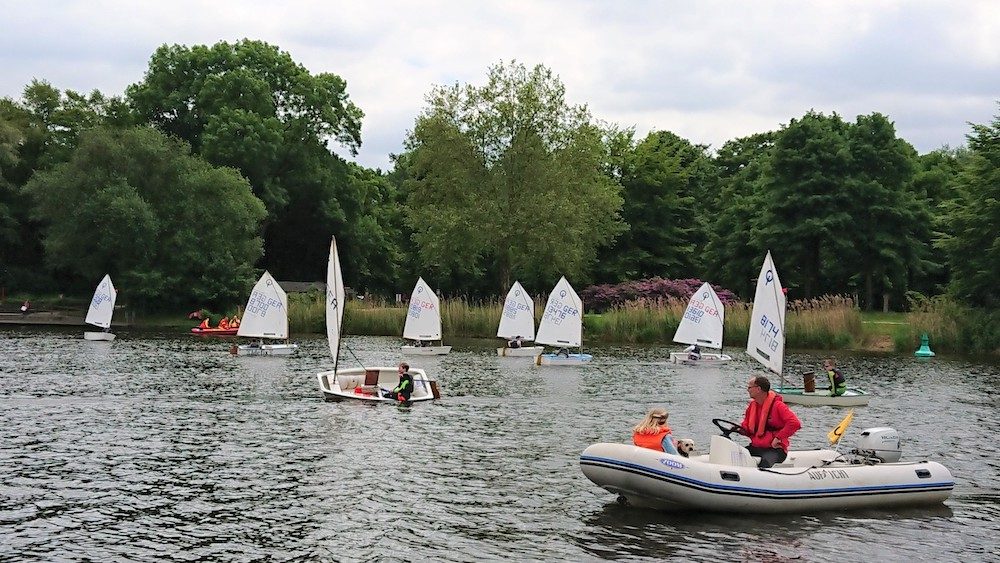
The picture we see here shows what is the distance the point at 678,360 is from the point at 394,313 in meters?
23.9

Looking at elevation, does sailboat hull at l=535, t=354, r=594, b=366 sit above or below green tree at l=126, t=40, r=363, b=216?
below

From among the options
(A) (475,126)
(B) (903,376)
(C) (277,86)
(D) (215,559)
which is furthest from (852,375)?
(C) (277,86)

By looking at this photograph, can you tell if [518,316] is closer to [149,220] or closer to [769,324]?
[769,324]

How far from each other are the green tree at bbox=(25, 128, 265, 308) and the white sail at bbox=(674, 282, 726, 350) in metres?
36.0

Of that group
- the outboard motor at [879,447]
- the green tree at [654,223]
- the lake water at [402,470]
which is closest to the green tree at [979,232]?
the lake water at [402,470]

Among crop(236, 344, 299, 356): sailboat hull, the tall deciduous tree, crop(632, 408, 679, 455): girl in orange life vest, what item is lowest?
crop(632, 408, 679, 455): girl in orange life vest

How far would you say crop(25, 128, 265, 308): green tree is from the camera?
74.6 m

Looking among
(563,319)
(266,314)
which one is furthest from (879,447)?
(266,314)

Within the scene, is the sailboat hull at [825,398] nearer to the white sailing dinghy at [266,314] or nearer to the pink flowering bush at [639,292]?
the white sailing dinghy at [266,314]

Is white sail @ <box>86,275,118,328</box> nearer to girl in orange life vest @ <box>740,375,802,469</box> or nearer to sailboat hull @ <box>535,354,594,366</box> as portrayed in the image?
sailboat hull @ <box>535,354,594,366</box>

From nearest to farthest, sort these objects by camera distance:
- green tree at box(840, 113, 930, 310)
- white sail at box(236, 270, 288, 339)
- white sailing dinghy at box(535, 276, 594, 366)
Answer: white sailing dinghy at box(535, 276, 594, 366) → white sail at box(236, 270, 288, 339) → green tree at box(840, 113, 930, 310)

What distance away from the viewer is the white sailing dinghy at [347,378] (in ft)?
108

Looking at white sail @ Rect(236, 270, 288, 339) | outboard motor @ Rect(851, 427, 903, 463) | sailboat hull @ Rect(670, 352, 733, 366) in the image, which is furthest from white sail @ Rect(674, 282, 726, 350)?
outboard motor @ Rect(851, 427, 903, 463)

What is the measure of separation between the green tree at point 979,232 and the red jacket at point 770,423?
1688 inches
